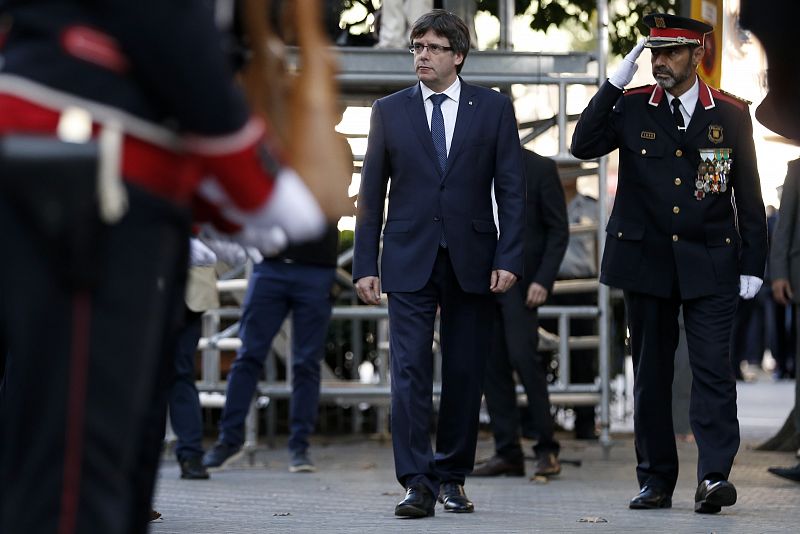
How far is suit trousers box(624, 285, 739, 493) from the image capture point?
7.18m

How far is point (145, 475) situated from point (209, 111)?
77 centimetres

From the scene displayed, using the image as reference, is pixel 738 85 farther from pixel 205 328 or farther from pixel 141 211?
pixel 141 211

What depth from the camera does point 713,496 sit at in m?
7.00

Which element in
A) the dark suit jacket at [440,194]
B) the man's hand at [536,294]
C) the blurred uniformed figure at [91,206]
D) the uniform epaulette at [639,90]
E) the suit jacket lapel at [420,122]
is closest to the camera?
the blurred uniformed figure at [91,206]

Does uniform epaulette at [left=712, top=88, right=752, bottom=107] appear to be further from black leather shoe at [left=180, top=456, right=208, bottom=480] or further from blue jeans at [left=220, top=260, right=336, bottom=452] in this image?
black leather shoe at [left=180, top=456, right=208, bottom=480]

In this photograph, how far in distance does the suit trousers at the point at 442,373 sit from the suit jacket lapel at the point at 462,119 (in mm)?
453

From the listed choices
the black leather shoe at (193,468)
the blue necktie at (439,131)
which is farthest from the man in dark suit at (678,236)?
the black leather shoe at (193,468)

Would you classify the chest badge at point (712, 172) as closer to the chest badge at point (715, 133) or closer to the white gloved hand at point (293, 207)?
the chest badge at point (715, 133)

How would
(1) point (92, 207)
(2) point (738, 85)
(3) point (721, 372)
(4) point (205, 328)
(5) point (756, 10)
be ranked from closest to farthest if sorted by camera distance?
(1) point (92, 207) < (5) point (756, 10) < (3) point (721, 372) < (2) point (738, 85) < (4) point (205, 328)

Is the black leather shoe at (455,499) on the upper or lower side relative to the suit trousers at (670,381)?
lower

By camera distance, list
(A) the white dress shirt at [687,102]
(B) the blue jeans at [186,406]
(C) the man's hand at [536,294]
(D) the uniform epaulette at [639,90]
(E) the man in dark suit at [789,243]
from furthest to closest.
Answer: (E) the man in dark suit at [789,243] < (C) the man's hand at [536,294] < (B) the blue jeans at [186,406] < (D) the uniform epaulette at [639,90] < (A) the white dress shirt at [687,102]

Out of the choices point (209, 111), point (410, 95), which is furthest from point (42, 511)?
point (410, 95)

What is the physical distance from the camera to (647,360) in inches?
288

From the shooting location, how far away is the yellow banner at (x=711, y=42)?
32.4ft
